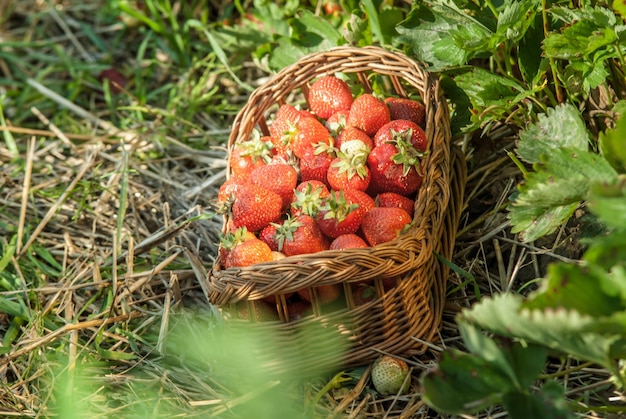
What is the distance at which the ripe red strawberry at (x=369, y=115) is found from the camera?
1754 mm

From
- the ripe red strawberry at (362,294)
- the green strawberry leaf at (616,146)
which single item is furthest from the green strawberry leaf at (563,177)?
the ripe red strawberry at (362,294)

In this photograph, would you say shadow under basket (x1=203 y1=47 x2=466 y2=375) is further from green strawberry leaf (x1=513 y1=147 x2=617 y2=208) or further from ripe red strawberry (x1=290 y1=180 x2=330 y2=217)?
green strawberry leaf (x1=513 y1=147 x2=617 y2=208)

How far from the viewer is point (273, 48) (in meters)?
2.24

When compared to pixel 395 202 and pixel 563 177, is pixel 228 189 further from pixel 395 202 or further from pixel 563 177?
pixel 563 177

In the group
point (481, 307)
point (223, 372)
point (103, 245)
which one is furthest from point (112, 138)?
point (481, 307)

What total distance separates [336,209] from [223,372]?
1.44 ft

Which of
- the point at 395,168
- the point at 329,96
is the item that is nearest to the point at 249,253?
the point at 395,168

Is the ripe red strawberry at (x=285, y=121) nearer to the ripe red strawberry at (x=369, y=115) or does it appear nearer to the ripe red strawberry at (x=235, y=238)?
the ripe red strawberry at (x=369, y=115)

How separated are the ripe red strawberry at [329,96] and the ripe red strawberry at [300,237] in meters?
0.39

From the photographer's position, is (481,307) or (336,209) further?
(336,209)

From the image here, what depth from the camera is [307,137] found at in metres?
1.76

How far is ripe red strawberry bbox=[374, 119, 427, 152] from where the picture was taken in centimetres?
165

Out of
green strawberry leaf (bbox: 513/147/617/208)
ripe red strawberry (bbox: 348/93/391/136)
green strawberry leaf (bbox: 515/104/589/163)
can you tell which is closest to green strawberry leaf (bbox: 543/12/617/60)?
green strawberry leaf (bbox: 515/104/589/163)

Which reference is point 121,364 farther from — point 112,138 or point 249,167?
point 112,138
